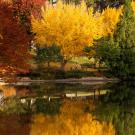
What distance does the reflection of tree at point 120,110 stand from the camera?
31.9 metres

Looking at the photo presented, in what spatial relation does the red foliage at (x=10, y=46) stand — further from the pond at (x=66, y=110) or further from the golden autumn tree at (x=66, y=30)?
the golden autumn tree at (x=66, y=30)

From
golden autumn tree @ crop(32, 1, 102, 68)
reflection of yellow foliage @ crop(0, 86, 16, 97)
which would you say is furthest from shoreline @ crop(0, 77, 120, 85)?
reflection of yellow foliage @ crop(0, 86, 16, 97)

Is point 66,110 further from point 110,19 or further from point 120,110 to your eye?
point 110,19

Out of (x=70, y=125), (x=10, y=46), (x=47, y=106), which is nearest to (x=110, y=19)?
(x=10, y=46)

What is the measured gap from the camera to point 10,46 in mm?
42969

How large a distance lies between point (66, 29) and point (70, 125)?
37.8 meters

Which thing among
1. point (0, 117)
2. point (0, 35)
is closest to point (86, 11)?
point (0, 35)

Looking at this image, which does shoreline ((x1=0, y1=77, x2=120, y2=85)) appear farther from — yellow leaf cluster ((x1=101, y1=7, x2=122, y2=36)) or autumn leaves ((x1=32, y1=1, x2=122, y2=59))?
yellow leaf cluster ((x1=101, y1=7, x2=122, y2=36))

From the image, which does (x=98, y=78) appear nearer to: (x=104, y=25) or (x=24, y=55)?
(x=104, y=25)

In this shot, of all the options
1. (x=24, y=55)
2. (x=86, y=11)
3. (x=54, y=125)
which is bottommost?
(x=54, y=125)

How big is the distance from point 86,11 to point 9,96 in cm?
2782

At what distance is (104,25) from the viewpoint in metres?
75.3

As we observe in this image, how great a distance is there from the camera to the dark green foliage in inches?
2712

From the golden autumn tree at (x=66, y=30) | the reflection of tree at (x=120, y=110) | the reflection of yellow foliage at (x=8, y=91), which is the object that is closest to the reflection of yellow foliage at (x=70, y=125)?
the reflection of tree at (x=120, y=110)
